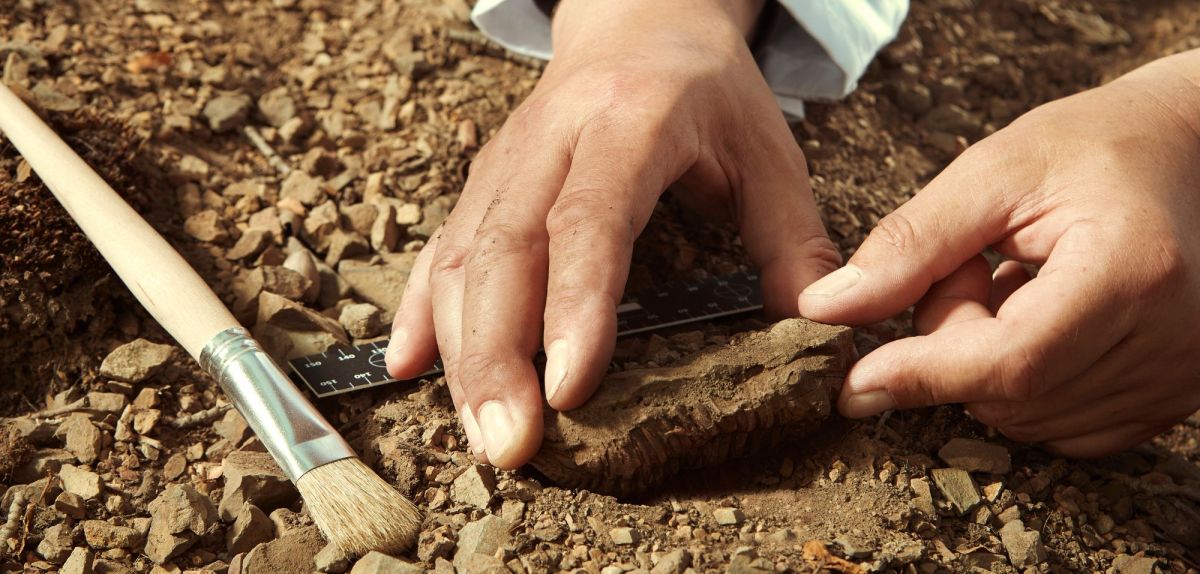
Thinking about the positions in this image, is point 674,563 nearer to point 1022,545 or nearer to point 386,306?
point 1022,545

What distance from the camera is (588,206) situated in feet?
5.94

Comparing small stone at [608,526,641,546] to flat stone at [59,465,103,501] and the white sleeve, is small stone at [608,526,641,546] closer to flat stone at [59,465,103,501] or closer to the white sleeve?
flat stone at [59,465,103,501]

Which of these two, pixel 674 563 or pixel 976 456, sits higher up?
pixel 674 563

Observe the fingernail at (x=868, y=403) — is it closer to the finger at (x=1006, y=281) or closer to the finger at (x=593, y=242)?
the finger at (x=1006, y=281)

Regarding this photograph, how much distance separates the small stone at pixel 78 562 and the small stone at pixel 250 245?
0.87m

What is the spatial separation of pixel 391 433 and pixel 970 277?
1.19 metres

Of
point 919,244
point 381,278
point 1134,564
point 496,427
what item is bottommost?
point 1134,564

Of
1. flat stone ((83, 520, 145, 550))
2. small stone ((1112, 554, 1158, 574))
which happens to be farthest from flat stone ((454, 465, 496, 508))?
small stone ((1112, 554, 1158, 574))

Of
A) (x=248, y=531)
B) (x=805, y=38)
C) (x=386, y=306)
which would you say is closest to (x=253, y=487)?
(x=248, y=531)

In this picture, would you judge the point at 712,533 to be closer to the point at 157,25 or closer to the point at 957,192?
the point at 957,192

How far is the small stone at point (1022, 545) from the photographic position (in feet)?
5.65

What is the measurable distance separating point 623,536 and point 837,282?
2.08 feet

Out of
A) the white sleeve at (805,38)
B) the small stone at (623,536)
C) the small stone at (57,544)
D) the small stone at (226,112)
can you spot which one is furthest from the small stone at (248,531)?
the white sleeve at (805,38)

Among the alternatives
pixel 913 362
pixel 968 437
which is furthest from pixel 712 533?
pixel 968 437
